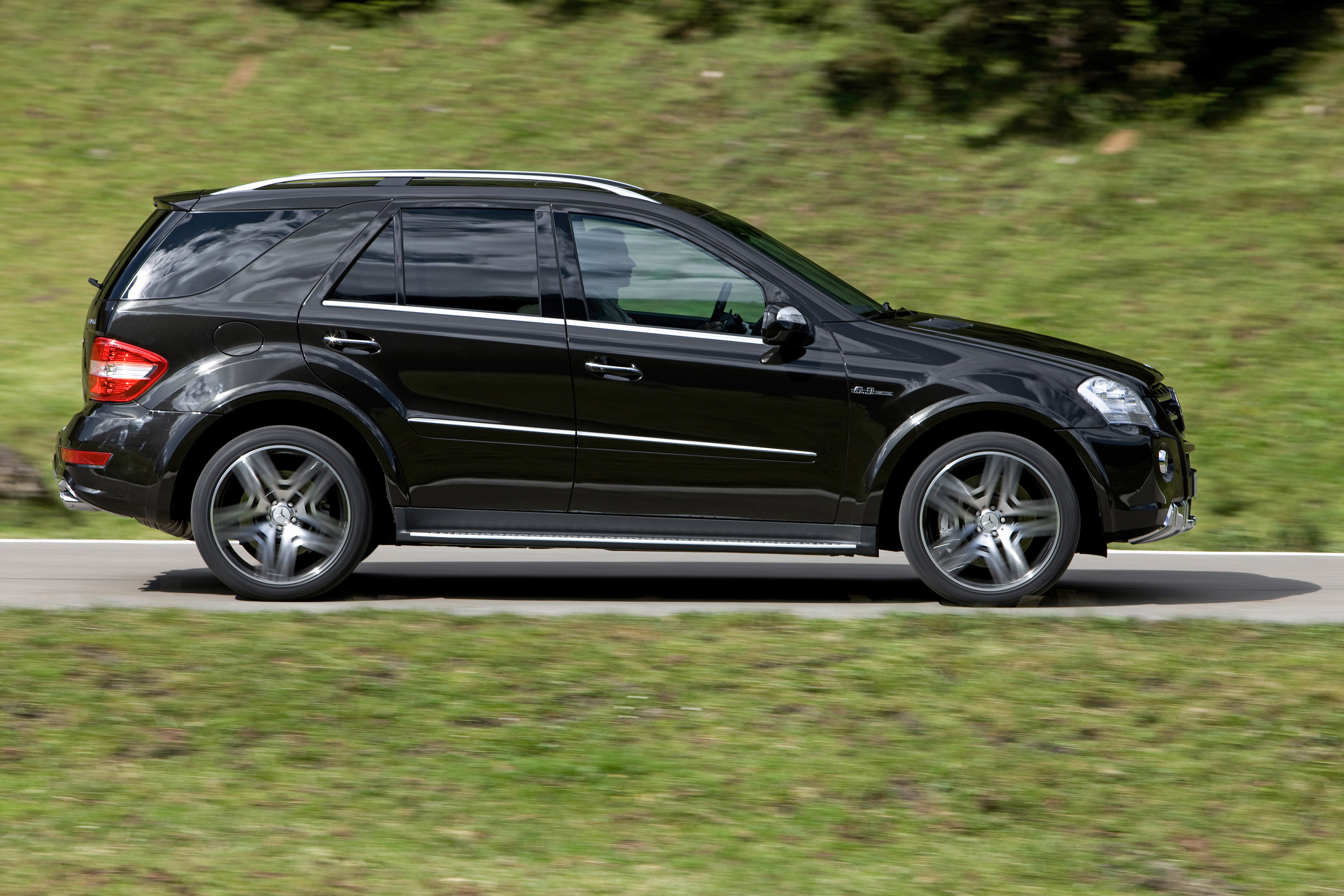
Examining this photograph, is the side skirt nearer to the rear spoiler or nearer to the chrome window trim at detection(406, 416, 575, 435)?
the chrome window trim at detection(406, 416, 575, 435)

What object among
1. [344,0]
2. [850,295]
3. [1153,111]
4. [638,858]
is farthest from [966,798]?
[344,0]

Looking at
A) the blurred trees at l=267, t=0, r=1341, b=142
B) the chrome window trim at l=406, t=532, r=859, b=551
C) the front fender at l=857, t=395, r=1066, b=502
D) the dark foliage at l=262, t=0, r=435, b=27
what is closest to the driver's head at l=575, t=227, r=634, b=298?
the chrome window trim at l=406, t=532, r=859, b=551

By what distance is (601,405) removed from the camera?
23.1 feet

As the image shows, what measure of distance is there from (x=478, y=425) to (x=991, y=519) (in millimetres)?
2286

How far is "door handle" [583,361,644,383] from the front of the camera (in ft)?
22.9

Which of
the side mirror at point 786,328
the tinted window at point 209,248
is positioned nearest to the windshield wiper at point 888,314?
the side mirror at point 786,328

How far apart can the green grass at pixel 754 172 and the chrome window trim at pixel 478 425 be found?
140 inches

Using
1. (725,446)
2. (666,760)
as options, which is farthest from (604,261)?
(666,760)

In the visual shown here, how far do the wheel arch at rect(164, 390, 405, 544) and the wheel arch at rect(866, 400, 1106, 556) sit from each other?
2.13 meters

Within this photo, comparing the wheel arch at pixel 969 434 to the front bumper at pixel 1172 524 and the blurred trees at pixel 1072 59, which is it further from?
the blurred trees at pixel 1072 59

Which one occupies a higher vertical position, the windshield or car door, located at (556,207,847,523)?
the windshield

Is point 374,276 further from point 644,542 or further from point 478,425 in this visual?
point 644,542

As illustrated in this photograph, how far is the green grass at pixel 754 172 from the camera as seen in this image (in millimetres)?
11664

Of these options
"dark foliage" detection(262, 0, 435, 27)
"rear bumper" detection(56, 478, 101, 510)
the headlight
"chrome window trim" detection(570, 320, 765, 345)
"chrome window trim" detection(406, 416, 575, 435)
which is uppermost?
"dark foliage" detection(262, 0, 435, 27)
